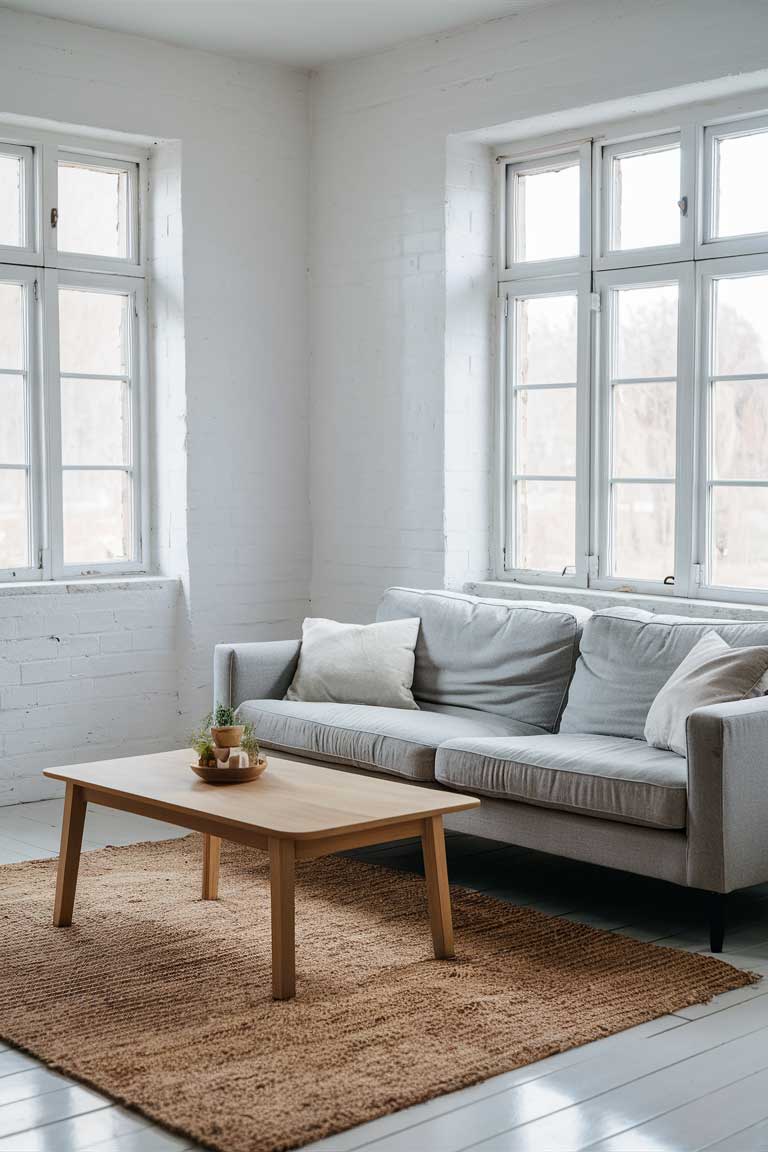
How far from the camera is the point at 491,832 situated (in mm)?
4266

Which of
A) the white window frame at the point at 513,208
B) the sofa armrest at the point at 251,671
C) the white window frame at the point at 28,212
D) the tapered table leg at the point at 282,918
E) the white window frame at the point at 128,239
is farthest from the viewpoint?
the white window frame at the point at 128,239

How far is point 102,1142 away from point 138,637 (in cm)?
352

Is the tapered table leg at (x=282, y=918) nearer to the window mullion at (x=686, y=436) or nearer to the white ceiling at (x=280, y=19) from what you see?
the window mullion at (x=686, y=436)

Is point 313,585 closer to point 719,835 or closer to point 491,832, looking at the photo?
point 491,832

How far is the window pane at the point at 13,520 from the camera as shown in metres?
5.82

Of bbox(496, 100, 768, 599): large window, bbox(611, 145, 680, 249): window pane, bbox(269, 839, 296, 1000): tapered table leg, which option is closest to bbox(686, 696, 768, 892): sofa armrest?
bbox(269, 839, 296, 1000): tapered table leg

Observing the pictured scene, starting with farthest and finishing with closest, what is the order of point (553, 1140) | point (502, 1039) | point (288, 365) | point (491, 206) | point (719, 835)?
1. point (288, 365)
2. point (491, 206)
3. point (719, 835)
4. point (502, 1039)
5. point (553, 1140)

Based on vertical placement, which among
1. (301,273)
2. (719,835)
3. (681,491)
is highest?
(301,273)

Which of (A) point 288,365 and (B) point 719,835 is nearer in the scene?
(B) point 719,835

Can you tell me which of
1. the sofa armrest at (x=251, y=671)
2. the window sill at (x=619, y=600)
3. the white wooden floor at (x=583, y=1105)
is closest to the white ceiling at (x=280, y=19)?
the window sill at (x=619, y=600)

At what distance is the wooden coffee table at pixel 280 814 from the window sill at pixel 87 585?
1.65 metres

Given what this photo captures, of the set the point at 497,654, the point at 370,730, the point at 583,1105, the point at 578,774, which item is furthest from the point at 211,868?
the point at 583,1105

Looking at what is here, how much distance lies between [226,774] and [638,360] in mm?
2524

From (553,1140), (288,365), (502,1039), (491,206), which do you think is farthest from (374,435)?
(553,1140)
